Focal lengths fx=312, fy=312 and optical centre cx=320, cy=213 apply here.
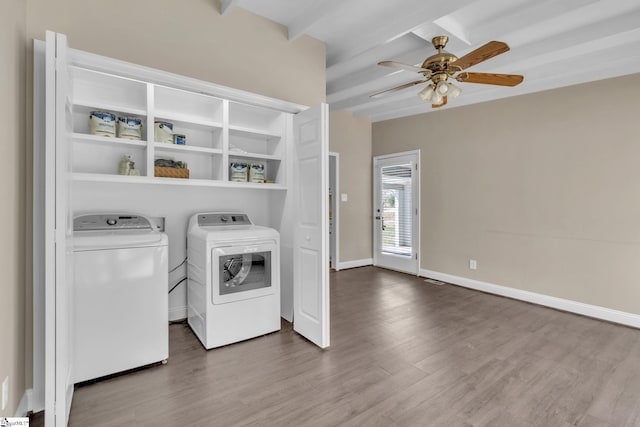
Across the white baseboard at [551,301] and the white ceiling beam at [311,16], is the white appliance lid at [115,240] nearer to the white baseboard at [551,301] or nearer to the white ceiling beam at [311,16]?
the white ceiling beam at [311,16]

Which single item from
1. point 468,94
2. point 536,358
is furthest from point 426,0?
point 536,358

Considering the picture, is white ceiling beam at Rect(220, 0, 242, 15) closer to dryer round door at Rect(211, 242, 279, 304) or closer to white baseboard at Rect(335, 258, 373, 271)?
dryer round door at Rect(211, 242, 279, 304)

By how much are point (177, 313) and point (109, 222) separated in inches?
46.6

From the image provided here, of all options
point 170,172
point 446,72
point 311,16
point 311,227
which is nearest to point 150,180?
point 170,172

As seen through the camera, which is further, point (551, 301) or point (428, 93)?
point (551, 301)

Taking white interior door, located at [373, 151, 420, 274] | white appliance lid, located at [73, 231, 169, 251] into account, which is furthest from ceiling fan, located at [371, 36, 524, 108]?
white interior door, located at [373, 151, 420, 274]

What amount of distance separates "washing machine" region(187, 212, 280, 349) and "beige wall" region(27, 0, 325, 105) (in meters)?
1.33

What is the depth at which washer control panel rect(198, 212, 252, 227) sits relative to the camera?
2.98m

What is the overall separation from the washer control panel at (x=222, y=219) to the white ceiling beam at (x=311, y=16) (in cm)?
181

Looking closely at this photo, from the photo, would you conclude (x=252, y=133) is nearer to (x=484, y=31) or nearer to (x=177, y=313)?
(x=177, y=313)

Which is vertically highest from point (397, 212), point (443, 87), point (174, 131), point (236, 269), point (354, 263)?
point (443, 87)

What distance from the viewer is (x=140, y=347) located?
225cm

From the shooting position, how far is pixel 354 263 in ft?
18.7

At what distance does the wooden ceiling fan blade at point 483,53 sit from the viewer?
6.71 ft
